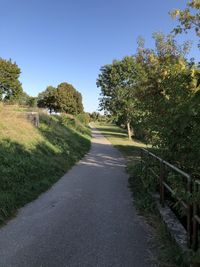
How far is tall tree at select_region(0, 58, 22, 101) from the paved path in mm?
60218

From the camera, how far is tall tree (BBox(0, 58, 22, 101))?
216ft

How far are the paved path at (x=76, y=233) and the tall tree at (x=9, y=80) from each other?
198ft

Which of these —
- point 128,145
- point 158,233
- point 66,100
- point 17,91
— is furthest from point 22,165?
point 17,91

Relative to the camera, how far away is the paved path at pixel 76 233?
469 centimetres

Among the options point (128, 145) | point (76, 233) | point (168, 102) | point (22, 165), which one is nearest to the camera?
point (76, 233)

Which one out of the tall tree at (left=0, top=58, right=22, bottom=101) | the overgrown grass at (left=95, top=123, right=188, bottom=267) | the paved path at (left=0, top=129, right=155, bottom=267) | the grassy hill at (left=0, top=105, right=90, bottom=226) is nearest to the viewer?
the overgrown grass at (left=95, top=123, right=188, bottom=267)

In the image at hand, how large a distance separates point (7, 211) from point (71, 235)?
1843 mm

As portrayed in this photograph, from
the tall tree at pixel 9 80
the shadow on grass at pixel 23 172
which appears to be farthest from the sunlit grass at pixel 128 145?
the tall tree at pixel 9 80

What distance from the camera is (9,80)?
6638 centimetres

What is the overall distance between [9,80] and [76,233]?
6436 cm

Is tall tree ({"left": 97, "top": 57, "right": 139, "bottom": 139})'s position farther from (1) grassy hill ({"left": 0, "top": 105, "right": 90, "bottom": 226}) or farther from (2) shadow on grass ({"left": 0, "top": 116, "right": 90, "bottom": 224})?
(2) shadow on grass ({"left": 0, "top": 116, "right": 90, "bottom": 224})

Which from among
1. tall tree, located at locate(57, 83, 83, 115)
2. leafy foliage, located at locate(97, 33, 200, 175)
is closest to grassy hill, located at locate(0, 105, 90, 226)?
leafy foliage, located at locate(97, 33, 200, 175)

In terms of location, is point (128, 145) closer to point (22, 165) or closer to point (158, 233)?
point (22, 165)

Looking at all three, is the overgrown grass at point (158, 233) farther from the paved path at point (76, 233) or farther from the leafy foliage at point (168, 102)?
the leafy foliage at point (168, 102)
